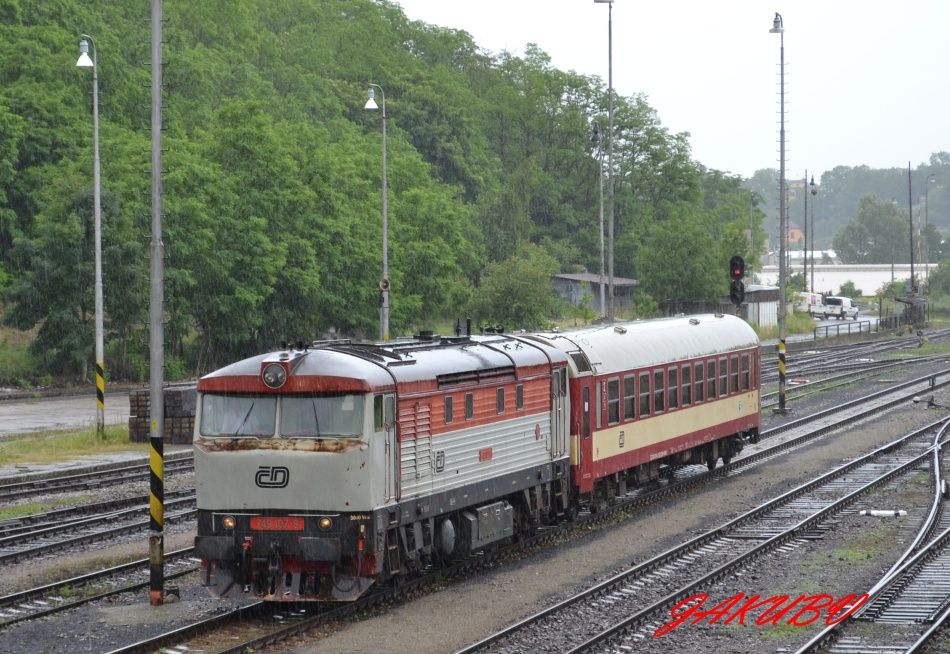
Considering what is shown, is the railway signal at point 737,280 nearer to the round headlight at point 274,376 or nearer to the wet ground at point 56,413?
the wet ground at point 56,413

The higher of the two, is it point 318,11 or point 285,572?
point 318,11

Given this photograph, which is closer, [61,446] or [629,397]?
[629,397]

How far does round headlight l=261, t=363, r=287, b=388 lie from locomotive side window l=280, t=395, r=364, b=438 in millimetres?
283

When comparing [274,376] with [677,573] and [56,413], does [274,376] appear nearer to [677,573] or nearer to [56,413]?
[677,573]

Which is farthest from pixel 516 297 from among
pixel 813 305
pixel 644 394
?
pixel 813 305

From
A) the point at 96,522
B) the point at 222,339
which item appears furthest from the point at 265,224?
the point at 96,522

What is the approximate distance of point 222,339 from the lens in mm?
54250

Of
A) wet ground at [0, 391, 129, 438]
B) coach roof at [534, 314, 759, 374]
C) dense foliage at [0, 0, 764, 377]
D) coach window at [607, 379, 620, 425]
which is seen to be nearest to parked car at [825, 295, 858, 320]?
dense foliage at [0, 0, 764, 377]

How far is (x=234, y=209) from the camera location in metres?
54.5

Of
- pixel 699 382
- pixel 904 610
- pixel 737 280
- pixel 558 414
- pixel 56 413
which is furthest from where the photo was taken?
pixel 56 413

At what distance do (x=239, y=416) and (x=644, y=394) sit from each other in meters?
11.1

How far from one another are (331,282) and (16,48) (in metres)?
18.7

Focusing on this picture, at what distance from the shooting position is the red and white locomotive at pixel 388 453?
52.8ft

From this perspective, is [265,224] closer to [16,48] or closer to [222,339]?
[222,339]
